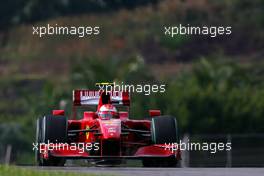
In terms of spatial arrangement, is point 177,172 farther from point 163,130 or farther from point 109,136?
point 109,136

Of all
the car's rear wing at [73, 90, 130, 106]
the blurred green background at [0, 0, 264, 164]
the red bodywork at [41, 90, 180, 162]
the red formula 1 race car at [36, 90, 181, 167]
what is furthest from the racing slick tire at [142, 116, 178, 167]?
the blurred green background at [0, 0, 264, 164]

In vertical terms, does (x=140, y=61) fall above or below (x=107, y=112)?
above

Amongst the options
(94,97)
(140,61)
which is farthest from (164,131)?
(140,61)

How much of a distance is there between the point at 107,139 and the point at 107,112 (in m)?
0.94

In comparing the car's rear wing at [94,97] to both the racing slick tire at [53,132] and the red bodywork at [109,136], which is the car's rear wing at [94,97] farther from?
the racing slick tire at [53,132]

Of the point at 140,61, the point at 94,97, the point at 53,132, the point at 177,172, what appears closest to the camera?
the point at 177,172

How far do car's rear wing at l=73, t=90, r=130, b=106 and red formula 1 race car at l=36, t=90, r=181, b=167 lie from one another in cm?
9

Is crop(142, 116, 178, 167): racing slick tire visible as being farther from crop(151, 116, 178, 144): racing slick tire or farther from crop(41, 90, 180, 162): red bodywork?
Result: crop(41, 90, 180, 162): red bodywork

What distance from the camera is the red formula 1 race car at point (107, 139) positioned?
23969mm

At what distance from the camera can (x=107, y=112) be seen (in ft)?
81.9

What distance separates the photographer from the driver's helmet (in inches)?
982

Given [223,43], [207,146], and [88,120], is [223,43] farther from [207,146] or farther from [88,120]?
[88,120]

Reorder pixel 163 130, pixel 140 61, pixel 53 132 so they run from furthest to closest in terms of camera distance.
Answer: pixel 140 61 → pixel 163 130 → pixel 53 132

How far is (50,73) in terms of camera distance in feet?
231
